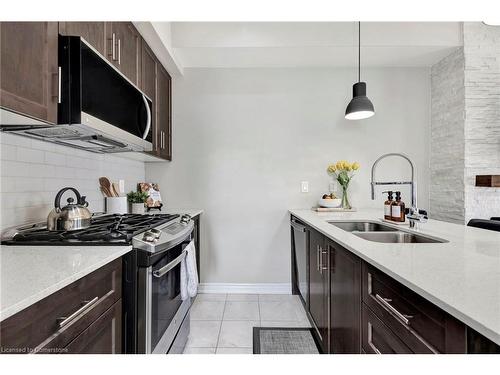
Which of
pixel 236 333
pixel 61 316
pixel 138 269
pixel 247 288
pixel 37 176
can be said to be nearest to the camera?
pixel 61 316

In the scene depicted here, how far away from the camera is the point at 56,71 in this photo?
1.13 m

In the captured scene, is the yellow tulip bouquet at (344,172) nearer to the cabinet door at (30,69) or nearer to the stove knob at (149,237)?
the stove knob at (149,237)

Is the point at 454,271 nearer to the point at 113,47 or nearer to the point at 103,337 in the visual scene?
the point at 103,337

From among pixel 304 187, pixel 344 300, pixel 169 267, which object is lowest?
pixel 344 300

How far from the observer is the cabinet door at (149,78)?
2104mm

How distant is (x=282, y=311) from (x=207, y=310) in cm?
66

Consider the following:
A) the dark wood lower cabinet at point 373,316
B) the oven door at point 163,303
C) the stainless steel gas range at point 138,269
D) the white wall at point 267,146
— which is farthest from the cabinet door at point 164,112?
the dark wood lower cabinet at point 373,316

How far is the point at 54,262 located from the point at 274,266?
2270 mm

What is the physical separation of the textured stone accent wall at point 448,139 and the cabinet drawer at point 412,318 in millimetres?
2140

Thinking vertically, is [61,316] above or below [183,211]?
below

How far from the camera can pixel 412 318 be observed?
752 millimetres

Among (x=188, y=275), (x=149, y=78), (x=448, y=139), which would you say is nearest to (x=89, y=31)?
(x=149, y=78)
